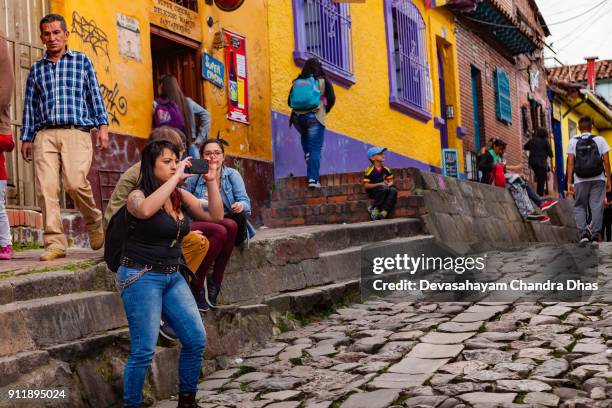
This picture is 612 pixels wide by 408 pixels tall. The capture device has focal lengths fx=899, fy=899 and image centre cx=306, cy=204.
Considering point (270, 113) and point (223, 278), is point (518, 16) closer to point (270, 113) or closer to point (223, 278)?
point (270, 113)

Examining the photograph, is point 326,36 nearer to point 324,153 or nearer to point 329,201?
point 324,153

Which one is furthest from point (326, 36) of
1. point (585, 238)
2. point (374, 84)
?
point (585, 238)

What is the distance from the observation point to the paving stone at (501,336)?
233 inches

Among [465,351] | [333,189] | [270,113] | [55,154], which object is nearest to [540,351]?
[465,351]

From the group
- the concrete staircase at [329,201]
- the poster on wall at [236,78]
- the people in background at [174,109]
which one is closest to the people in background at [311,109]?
the concrete staircase at [329,201]

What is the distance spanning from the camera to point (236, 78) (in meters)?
10.8

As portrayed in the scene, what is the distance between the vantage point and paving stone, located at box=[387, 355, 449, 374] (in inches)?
207

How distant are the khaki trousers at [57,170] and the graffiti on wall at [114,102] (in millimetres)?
2156

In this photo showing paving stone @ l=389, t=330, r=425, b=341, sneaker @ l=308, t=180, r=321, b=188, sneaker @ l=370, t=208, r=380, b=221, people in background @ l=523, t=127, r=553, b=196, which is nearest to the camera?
paving stone @ l=389, t=330, r=425, b=341

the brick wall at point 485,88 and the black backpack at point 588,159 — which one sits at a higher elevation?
the brick wall at point 485,88

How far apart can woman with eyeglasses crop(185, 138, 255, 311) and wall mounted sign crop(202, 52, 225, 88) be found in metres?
3.75

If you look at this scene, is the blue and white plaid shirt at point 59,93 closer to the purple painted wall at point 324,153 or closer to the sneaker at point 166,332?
the sneaker at point 166,332

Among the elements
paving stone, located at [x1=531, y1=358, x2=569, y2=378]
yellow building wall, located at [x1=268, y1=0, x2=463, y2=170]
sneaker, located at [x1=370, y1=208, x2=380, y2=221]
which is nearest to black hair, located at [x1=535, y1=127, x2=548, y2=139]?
yellow building wall, located at [x1=268, y1=0, x2=463, y2=170]

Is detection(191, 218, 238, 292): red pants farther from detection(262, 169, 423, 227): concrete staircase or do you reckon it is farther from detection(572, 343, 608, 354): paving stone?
detection(262, 169, 423, 227): concrete staircase
